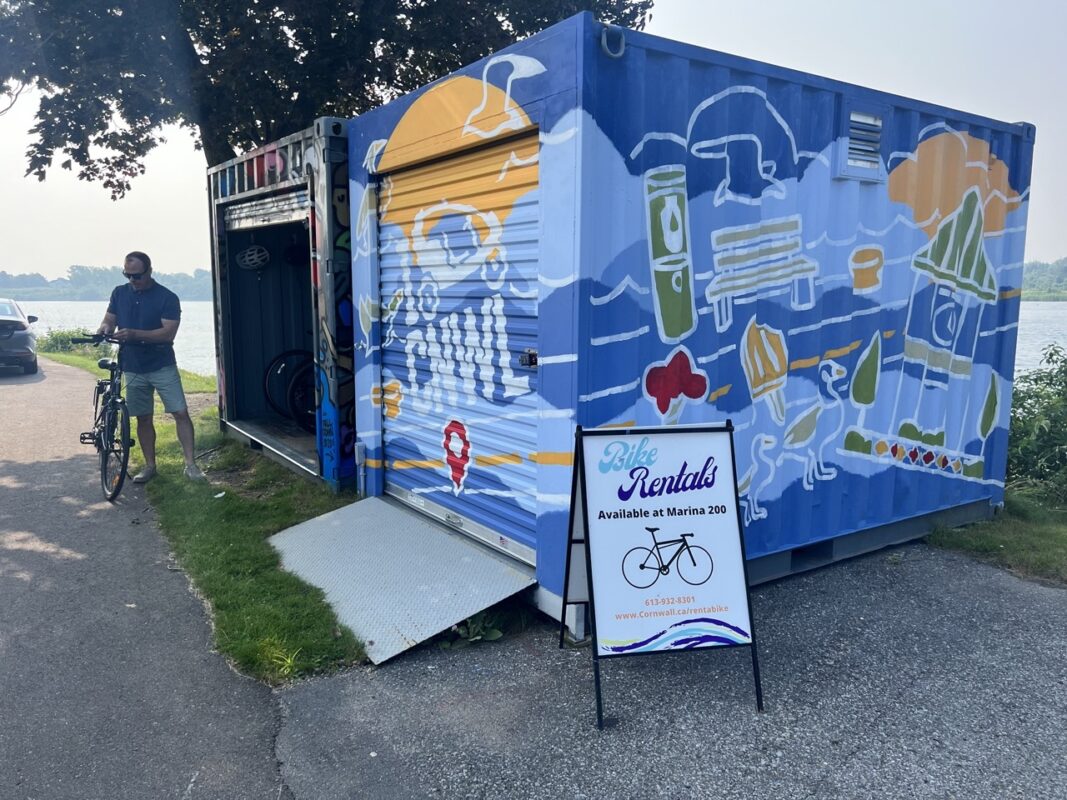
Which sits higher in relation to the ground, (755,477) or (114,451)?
(755,477)

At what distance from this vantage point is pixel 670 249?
414 centimetres

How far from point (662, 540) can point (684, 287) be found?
1341 mm

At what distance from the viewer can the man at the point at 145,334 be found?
673 cm

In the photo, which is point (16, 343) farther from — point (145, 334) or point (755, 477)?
point (755, 477)

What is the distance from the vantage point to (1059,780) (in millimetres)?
2945

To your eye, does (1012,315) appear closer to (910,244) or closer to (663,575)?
(910,244)

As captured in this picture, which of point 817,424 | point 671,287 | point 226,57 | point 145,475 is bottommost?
point 145,475

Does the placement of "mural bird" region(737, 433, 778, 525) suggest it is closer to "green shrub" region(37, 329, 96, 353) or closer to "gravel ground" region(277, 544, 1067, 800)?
"gravel ground" region(277, 544, 1067, 800)

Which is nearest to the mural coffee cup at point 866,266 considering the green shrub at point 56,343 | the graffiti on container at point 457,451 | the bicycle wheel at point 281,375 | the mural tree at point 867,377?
the mural tree at point 867,377

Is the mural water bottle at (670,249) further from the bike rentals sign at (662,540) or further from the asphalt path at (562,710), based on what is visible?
the asphalt path at (562,710)

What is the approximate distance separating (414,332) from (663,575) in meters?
2.68

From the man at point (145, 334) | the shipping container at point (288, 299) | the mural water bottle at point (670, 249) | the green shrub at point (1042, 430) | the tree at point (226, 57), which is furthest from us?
the tree at point (226, 57)

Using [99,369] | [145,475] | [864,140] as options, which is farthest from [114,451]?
[99,369]

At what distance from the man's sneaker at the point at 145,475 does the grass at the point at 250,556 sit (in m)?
0.07
